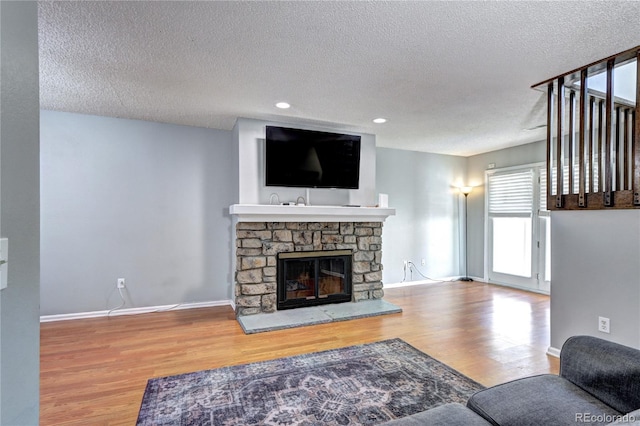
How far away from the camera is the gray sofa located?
50.7 inches

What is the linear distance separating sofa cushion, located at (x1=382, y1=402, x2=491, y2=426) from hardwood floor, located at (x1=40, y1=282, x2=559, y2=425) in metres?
1.28

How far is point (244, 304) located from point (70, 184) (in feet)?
8.17

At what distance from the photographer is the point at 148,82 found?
2.93 m

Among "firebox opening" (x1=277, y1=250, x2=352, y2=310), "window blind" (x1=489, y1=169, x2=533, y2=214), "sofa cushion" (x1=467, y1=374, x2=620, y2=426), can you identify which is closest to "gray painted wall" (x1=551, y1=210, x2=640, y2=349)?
"sofa cushion" (x1=467, y1=374, x2=620, y2=426)

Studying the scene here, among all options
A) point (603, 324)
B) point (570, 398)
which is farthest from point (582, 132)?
point (570, 398)

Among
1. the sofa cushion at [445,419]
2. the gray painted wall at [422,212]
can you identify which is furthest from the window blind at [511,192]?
the sofa cushion at [445,419]

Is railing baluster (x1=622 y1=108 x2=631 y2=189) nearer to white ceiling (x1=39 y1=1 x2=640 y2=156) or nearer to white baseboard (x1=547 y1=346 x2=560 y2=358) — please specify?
white ceiling (x1=39 y1=1 x2=640 y2=156)

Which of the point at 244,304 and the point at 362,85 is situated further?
the point at 244,304

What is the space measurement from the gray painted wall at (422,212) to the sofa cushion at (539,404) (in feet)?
13.3

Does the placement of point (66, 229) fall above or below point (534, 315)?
above

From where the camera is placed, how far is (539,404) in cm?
137

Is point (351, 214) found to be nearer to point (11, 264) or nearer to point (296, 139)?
point (296, 139)

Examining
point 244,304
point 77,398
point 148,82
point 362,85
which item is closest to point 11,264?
point 77,398

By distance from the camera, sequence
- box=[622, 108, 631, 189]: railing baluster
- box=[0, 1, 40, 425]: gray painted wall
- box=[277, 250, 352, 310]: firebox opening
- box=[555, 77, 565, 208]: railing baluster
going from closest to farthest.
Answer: box=[0, 1, 40, 425]: gray painted wall, box=[555, 77, 565, 208]: railing baluster, box=[622, 108, 631, 189]: railing baluster, box=[277, 250, 352, 310]: firebox opening
